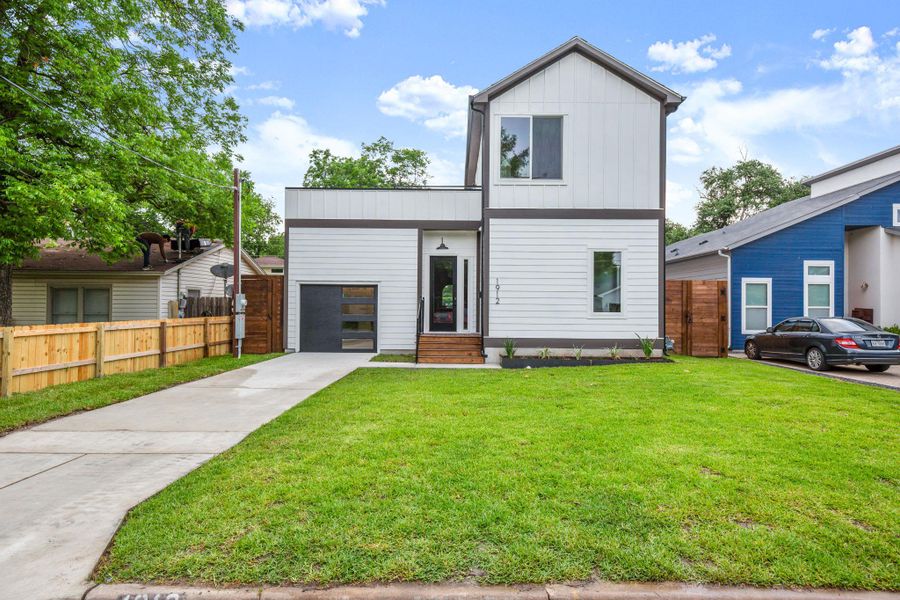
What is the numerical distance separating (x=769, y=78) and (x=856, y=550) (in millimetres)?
24197

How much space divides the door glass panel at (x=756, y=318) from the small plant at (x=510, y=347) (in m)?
8.77

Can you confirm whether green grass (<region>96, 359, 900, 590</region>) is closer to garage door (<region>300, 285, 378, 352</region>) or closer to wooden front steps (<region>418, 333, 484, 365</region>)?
A: wooden front steps (<region>418, 333, 484, 365</region>)

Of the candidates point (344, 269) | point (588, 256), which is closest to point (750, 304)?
point (588, 256)

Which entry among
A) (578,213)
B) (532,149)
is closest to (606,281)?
(578,213)

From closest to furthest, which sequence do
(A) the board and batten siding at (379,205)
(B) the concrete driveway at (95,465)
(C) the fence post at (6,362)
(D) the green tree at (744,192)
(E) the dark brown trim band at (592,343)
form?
(B) the concrete driveway at (95,465) → (C) the fence post at (6,362) → (E) the dark brown trim band at (592,343) → (A) the board and batten siding at (379,205) → (D) the green tree at (744,192)

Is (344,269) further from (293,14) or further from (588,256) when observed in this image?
(293,14)

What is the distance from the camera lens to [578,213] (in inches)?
421

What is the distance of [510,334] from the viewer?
10.8 metres

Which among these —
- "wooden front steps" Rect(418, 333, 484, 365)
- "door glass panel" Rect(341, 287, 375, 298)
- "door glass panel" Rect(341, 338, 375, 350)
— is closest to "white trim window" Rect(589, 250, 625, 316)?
"wooden front steps" Rect(418, 333, 484, 365)

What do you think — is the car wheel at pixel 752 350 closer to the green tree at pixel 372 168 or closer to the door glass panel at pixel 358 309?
the door glass panel at pixel 358 309

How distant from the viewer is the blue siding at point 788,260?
46.1ft

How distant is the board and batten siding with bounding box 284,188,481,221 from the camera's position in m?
12.1

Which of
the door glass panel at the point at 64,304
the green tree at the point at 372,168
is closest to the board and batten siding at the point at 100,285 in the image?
the door glass panel at the point at 64,304

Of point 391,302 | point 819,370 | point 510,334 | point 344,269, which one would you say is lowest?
point 819,370
